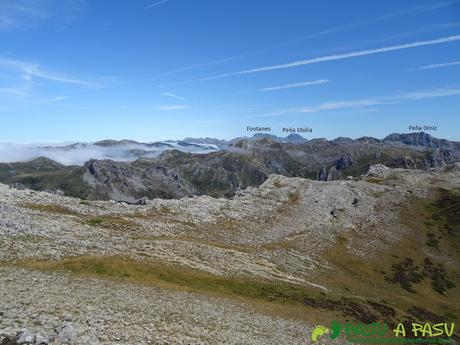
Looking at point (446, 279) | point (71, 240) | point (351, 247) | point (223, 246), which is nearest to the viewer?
point (71, 240)

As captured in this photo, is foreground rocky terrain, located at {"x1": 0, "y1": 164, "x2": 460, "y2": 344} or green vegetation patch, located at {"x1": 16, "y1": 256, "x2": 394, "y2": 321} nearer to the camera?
foreground rocky terrain, located at {"x1": 0, "y1": 164, "x2": 460, "y2": 344}

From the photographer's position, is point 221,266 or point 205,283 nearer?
point 205,283

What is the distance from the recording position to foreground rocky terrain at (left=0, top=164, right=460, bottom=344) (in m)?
37.7

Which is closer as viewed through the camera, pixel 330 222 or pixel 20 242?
pixel 20 242

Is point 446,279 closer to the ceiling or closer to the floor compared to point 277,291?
closer to the floor

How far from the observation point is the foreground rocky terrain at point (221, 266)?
3772cm

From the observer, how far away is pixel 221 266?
64.8 m

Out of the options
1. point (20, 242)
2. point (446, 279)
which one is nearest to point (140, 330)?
point (20, 242)

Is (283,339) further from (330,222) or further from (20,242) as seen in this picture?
(330,222)

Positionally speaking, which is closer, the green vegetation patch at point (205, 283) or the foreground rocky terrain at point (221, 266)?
the foreground rocky terrain at point (221, 266)

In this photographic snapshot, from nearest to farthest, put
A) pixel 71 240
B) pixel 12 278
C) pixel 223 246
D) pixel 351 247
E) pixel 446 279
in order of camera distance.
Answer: pixel 12 278 → pixel 71 240 → pixel 223 246 → pixel 446 279 → pixel 351 247

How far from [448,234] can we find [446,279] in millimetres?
27829

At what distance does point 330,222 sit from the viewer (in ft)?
388

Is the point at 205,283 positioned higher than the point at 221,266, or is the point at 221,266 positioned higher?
the point at 221,266
